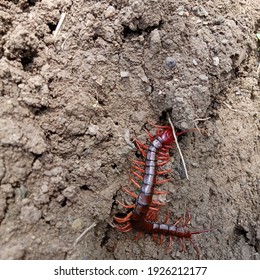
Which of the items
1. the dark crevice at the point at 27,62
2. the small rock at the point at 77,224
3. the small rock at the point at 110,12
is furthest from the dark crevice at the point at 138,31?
the small rock at the point at 77,224

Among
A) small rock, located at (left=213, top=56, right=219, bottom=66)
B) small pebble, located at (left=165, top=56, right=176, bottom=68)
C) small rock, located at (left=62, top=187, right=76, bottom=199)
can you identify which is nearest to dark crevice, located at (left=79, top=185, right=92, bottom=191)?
small rock, located at (left=62, top=187, right=76, bottom=199)

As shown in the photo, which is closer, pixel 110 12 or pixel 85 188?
pixel 85 188

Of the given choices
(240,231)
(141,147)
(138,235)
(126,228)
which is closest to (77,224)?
(126,228)

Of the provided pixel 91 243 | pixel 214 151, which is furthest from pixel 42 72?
pixel 214 151

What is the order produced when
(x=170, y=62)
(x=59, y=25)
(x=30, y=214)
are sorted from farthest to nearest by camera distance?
(x=170, y=62)
(x=59, y=25)
(x=30, y=214)

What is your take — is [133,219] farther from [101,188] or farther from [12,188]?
[12,188]

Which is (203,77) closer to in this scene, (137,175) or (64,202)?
(137,175)

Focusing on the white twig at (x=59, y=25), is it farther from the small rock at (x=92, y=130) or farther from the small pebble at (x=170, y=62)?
the small pebble at (x=170, y=62)
